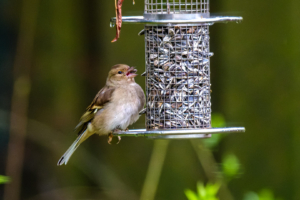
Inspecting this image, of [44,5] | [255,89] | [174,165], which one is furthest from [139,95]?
[44,5]

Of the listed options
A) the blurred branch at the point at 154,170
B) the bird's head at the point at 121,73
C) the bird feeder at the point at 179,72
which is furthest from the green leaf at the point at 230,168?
the bird's head at the point at 121,73

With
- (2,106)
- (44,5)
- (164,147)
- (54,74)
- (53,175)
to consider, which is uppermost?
(44,5)

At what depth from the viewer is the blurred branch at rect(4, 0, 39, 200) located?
550cm

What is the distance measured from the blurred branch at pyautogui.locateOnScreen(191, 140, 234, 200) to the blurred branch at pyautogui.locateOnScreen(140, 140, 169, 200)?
1.15ft

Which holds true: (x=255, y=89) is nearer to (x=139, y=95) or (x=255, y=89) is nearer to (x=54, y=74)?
(x=139, y=95)

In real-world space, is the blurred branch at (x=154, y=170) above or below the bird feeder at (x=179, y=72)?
below

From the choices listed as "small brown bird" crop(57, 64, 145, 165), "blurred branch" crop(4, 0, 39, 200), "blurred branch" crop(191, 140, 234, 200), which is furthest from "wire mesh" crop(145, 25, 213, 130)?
"blurred branch" crop(4, 0, 39, 200)

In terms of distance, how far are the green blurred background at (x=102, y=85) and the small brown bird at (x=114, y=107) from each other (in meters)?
0.42

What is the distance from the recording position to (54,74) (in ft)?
18.4

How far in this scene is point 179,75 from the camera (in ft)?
13.4

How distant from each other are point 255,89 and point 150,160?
1.39 m

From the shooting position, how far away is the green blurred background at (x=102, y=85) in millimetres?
5246

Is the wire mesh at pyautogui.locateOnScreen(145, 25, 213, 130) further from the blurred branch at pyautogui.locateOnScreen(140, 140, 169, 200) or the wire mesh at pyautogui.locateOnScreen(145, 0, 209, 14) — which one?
the blurred branch at pyautogui.locateOnScreen(140, 140, 169, 200)

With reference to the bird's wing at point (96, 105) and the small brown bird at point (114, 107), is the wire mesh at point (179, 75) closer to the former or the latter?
the small brown bird at point (114, 107)
